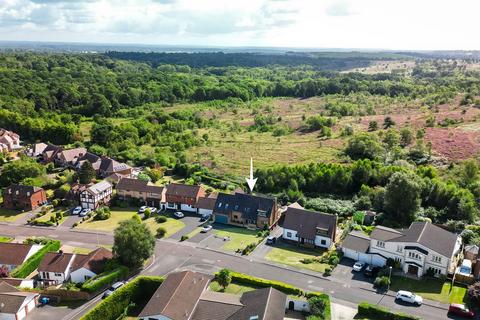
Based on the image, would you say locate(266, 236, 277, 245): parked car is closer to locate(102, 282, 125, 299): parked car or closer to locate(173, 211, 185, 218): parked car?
locate(173, 211, 185, 218): parked car

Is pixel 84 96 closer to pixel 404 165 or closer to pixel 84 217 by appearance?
pixel 84 217

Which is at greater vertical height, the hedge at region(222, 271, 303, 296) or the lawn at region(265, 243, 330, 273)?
the hedge at region(222, 271, 303, 296)

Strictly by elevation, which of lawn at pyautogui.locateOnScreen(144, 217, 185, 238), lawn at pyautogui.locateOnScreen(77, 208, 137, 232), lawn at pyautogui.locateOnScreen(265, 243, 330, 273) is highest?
lawn at pyautogui.locateOnScreen(265, 243, 330, 273)

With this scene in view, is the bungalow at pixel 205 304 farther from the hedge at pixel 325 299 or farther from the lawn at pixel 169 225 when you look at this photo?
the lawn at pixel 169 225

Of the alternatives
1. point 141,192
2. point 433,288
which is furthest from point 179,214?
point 433,288

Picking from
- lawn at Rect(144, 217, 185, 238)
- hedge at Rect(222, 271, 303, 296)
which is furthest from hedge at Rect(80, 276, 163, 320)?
lawn at Rect(144, 217, 185, 238)
